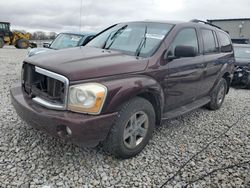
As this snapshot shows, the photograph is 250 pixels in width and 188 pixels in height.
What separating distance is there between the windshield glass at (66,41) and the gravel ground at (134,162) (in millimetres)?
4069

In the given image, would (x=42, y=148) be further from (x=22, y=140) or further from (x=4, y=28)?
(x=4, y=28)

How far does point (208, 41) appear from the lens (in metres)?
4.65

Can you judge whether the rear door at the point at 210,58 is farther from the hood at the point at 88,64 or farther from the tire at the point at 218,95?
the hood at the point at 88,64

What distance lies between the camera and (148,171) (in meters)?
2.87

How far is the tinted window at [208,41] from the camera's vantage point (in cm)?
450

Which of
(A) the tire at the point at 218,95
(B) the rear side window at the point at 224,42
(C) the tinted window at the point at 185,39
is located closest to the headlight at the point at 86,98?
(C) the tinted window at the point at 185,39

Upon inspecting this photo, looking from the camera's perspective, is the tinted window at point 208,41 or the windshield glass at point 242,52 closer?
the tinted window at point 208,41

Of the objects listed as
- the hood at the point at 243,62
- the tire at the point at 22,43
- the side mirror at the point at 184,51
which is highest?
the side mirror at the point at 184,51

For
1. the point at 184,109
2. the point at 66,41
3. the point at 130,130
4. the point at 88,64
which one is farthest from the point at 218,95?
the point at 66,41

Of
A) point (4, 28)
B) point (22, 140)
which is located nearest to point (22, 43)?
point (4, 28)

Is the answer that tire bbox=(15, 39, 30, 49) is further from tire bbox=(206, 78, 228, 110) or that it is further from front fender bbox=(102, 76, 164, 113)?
front fender bbox=(102, 76, 164, 113)

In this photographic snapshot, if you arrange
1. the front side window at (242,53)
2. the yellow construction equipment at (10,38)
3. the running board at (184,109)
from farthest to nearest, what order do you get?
1. the yellow construction equipment at (10,38)
2. the front side window at (242,53)
3. the running board at (184,109)

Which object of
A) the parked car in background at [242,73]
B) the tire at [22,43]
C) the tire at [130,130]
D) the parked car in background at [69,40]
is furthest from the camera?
the tire at [22,43]

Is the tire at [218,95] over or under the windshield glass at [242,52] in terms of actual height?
under
